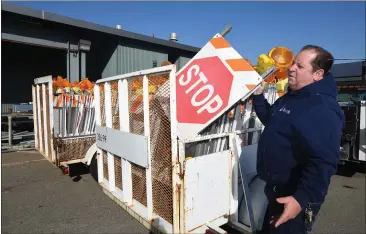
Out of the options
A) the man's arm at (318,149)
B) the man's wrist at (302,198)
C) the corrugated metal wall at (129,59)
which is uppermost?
the corrugated metal wall at (129,59)

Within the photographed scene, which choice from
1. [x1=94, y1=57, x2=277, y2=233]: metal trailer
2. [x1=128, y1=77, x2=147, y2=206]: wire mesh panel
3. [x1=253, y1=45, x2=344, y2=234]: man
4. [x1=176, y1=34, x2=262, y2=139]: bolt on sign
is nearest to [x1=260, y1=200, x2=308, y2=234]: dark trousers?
[x1=253, y1=45, x2=344, y2=234]: man

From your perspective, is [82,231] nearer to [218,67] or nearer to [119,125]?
[119,125]

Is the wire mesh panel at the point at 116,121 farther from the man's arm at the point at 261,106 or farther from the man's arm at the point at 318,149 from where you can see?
the man's arm at the point at 318,149

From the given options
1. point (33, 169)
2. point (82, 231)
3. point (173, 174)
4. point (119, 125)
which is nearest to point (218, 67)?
Result: point (173, 174)

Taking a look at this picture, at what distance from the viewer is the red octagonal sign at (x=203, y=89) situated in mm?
2465

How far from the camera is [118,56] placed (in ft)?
38.1

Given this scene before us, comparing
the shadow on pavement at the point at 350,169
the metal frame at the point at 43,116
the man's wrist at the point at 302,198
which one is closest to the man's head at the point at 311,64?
the man's wrist at the point at 302,198

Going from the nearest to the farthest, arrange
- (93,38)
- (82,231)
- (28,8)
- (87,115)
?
(82,231) < (87,115) < (28,8) < (93,38)

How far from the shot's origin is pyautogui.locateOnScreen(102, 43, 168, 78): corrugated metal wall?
11.7 meters

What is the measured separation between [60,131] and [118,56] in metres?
7.45

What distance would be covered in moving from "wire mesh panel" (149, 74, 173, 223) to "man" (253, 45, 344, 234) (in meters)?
0.82

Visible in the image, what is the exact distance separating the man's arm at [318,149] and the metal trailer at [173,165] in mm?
789

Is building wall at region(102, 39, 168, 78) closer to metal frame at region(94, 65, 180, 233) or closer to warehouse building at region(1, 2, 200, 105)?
warehouse building at region(1, 2, 200, 105)

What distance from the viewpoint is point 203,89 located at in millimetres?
2617
